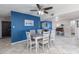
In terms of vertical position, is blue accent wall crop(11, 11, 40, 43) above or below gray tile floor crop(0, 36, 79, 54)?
above

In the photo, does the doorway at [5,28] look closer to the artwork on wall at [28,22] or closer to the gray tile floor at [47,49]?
the artwork on wall at [28,22]

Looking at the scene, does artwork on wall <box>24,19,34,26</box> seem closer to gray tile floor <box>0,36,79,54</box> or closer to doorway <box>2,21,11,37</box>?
gray tile floor <box>0,36,79,54</box>

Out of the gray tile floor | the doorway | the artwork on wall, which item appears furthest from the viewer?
the doorway

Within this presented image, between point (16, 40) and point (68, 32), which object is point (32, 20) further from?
point (68, 32)

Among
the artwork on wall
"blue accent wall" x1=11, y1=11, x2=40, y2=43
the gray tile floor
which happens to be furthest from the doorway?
the gray tile floor

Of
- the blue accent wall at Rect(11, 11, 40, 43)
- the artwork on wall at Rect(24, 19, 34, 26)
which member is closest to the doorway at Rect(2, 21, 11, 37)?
the artwork on wall at Rect(24, 19, 34, 26)

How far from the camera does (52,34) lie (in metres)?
6.16

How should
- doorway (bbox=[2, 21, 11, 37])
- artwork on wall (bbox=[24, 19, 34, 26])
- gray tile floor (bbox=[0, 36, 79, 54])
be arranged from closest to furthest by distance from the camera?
gray tile floor (bbox=[0, 36, 79, 54]), artwork on wall (bbox=[24, 19, 34, 26]), doorway (bbox=[2, 21, 11, 37])

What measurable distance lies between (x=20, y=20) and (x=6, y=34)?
17.2 feet

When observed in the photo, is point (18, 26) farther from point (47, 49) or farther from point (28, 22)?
point (47, 49)

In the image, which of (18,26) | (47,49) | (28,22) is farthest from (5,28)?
(47,49)

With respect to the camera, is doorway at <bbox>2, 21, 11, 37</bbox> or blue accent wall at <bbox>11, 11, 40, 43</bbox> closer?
blue accent wall at <bbox>11, 11, 40, 43</bbox>

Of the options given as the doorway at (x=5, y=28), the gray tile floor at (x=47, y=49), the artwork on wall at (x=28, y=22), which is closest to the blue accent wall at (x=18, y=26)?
the artwork on wall at (x=28, y=22)
